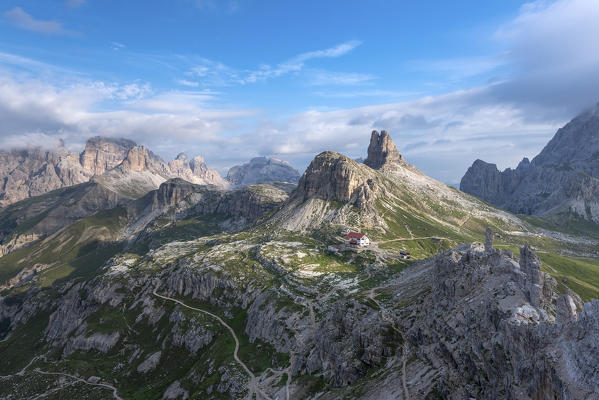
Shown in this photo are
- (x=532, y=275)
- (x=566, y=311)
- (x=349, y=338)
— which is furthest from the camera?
(x=349, y=338)

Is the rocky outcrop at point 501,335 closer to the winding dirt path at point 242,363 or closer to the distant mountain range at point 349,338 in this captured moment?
the distant mountain range at point 349,338

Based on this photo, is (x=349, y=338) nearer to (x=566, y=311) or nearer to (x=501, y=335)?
(x=501, y=335)

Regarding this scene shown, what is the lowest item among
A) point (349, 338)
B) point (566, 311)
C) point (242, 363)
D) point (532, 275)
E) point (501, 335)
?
point (242, 363)

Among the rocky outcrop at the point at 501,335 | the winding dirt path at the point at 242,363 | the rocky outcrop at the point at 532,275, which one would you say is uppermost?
the rocky outcrop at the point at 532,275

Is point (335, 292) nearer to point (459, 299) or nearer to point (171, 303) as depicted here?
point (459, 299)

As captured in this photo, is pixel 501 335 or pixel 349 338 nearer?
pixel 501 335

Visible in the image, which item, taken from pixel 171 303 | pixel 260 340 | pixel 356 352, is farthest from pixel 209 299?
pixel 356 352

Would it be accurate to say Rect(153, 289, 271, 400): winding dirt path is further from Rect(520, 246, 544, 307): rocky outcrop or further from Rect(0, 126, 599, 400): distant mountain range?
Rect(520, 246, 544, 307): rocky outcrop

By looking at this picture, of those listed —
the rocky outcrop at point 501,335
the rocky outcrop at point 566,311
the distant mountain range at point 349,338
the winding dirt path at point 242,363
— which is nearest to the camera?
the rocky outcrop at point 501,335

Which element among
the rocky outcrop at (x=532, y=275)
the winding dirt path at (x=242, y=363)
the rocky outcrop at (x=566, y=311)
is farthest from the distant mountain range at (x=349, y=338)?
the winding dirt path at (x=242, y=363)

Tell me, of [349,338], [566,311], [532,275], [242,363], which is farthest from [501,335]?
[242,363]

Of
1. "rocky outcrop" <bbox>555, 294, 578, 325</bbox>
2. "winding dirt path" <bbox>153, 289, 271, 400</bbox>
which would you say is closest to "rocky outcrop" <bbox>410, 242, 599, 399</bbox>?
"rocky outcrop" <bbox>555, 294, 578, 325</bbox>

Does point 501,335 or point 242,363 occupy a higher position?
point 501,335
